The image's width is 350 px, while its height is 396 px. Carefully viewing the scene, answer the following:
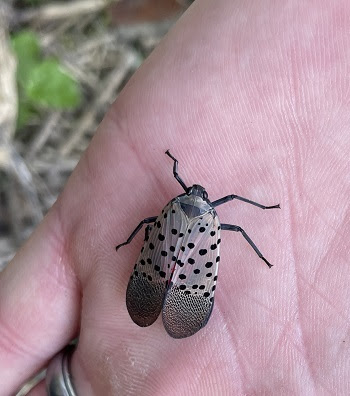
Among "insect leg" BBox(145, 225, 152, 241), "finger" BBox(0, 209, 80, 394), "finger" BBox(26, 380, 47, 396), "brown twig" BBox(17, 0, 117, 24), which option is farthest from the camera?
"brown twig" BBox(17, 0, 117, 24)

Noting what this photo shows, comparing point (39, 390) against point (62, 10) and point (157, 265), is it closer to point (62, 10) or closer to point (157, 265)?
point (157, 265)

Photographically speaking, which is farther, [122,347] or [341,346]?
[122,347]

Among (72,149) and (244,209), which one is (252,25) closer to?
(244,209)

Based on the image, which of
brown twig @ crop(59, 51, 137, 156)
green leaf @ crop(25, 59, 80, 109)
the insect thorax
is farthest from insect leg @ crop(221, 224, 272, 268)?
brown twig @ crop(59, 51, 137, 156)

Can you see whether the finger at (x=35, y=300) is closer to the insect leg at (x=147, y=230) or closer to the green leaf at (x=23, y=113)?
the insect leg at (x=147, y=230)

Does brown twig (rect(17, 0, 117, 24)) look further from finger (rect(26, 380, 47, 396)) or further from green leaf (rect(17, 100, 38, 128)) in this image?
finger (rect(26, 380, 47, 396))

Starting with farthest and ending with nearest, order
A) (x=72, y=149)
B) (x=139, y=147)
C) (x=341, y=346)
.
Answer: (x=72, y=149)
(x=139, y=147)
(x=341, y=346)

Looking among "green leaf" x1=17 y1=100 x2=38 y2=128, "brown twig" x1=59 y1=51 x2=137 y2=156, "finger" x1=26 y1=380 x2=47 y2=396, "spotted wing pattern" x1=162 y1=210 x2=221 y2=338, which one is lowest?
"finger" x1=26 y1=380 x2=47 y2=396

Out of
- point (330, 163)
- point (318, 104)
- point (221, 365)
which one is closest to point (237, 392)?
point (221, 365)
